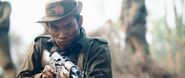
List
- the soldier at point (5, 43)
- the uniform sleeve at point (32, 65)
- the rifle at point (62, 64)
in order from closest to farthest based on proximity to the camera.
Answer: the rifle at point (62, 64) → the uniform sleeve at point (32, 65) → the soldier at point (5, 43)

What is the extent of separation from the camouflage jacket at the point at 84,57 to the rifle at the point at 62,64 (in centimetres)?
4

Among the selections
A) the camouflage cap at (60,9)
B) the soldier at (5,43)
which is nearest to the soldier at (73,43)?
the camouflage cap at (60,9)

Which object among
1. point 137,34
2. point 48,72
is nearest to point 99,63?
point 48,72

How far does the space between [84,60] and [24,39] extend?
90 cm

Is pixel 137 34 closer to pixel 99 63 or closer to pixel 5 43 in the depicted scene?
pixel 5 43

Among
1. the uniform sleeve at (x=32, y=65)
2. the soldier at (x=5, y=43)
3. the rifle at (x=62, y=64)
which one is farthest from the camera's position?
the soldier at (x=5, y=43)

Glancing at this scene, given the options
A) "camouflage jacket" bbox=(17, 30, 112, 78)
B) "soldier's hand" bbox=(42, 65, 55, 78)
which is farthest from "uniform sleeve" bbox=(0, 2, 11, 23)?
"soldier's hand" bbox=(42, 65, 55, 78)

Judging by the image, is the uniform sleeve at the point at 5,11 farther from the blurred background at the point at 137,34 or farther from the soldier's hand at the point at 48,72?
the soldier's hand at the point at 48,72

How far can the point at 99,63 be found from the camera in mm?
1362

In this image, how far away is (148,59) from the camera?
2.20m

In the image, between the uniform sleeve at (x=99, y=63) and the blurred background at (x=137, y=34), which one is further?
the blurred background at (x=137, y=34)

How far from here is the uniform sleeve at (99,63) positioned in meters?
1.35

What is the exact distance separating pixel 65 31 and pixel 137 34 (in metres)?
0.93

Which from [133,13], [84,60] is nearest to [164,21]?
[133,13]
